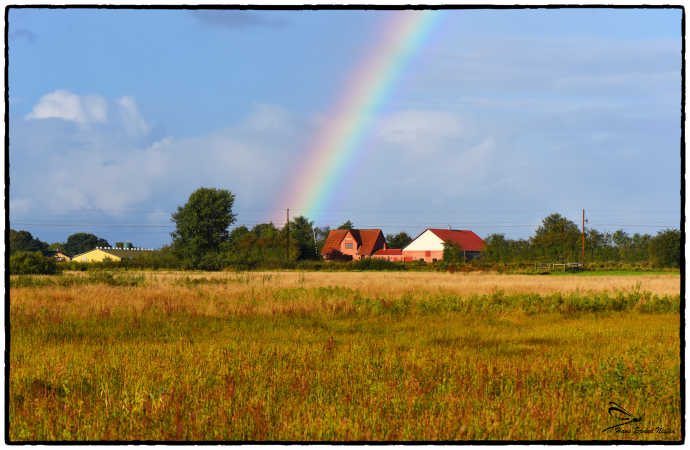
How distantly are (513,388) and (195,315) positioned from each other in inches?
424

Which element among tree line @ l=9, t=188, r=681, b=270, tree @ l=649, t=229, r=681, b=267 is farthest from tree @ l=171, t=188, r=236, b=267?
tree @ l=649, t=229, r=681, b=267

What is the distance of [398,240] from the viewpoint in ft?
348

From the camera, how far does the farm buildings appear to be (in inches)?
3794

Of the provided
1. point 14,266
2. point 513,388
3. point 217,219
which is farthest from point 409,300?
point 217,219

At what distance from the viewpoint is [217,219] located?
70.4 meters

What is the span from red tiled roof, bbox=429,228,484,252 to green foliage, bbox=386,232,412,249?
738 centimetres

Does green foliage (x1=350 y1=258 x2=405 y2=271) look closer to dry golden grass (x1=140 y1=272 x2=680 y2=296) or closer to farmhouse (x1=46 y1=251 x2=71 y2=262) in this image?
dry golden grass (x1=140 y1=272 x2=680 y2=296)

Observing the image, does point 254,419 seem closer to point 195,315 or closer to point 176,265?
point 195,315

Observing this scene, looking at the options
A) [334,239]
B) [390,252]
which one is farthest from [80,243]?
[390,252]

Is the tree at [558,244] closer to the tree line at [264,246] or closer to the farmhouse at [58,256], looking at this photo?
the tree line at [264,246]

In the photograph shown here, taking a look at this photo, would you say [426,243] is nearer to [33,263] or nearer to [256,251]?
[256,251]

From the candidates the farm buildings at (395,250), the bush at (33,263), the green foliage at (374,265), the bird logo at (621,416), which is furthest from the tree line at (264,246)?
the bird logo at (621,416)

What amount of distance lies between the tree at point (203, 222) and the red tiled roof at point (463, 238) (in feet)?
128

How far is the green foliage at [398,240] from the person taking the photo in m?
106
